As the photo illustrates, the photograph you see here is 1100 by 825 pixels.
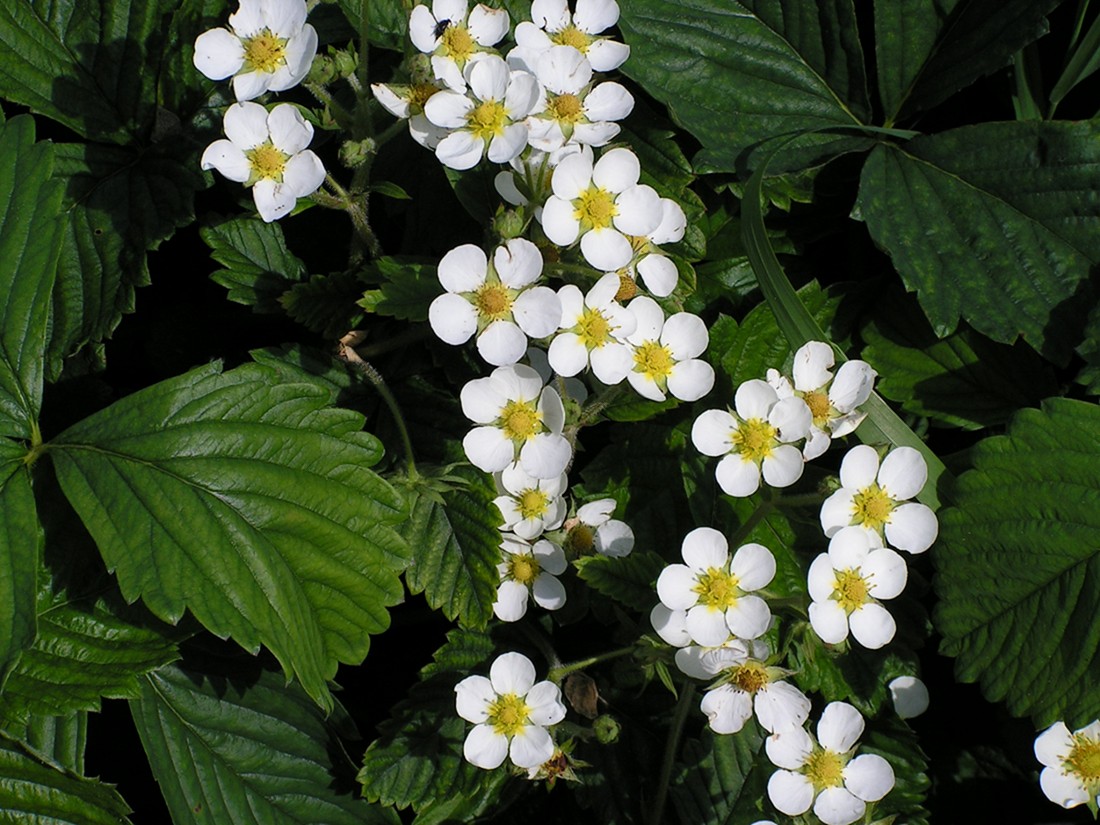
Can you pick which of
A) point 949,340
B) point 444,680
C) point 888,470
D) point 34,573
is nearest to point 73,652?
point 34,573

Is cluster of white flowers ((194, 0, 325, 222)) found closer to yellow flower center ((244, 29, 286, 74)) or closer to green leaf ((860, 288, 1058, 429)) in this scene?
yellow flower center ((244, 29, 286, 74))

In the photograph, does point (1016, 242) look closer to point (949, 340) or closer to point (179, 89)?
point (949, 340)

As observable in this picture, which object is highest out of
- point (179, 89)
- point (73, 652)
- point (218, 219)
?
point (179, 89)

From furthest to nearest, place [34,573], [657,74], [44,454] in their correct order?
[657,74] → [44,454] → [34,573]

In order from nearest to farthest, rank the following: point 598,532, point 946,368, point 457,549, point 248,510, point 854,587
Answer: point 248,510, point 854,587, point 457,549, point 598,532, point 946,368

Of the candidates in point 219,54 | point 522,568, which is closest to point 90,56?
point 219,54

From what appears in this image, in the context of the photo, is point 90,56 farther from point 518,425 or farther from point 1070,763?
point 1070,763
